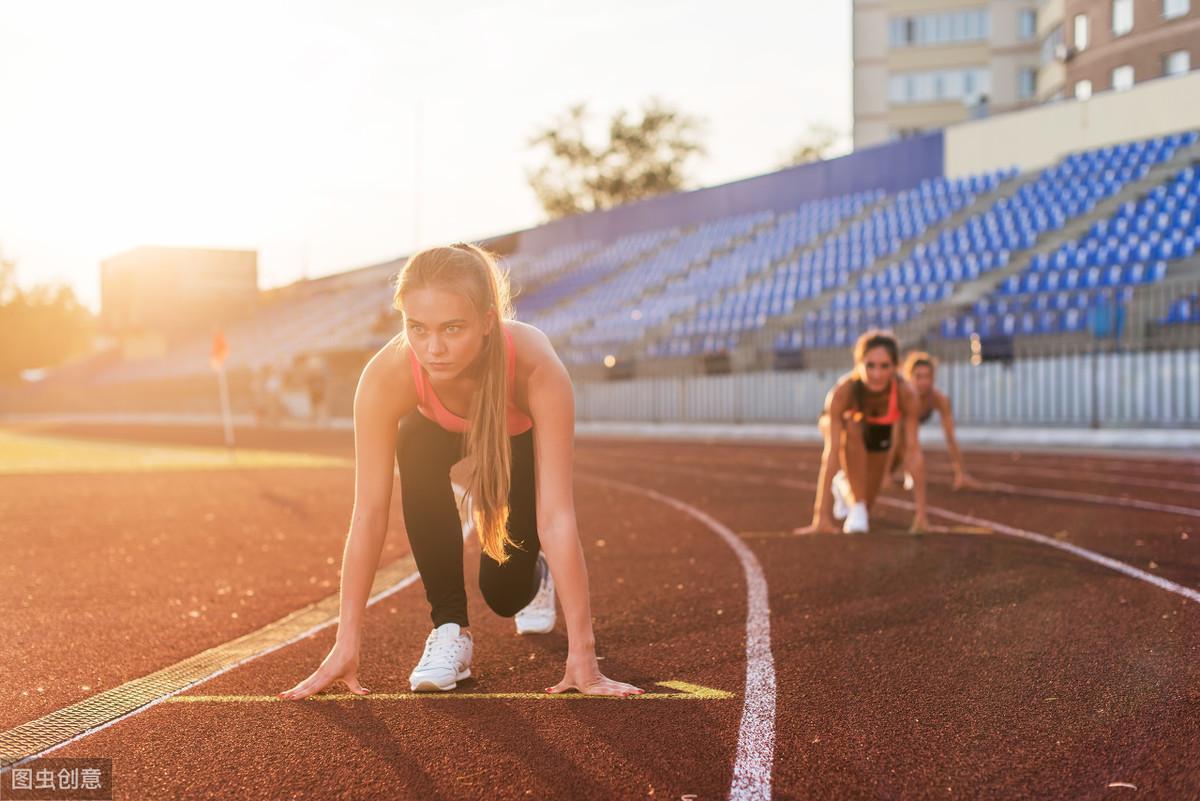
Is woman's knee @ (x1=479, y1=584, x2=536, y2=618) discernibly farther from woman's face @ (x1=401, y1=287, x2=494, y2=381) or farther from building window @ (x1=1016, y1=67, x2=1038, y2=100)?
building window @ (x1=1016, y1=67, x2=1038, y2=100)

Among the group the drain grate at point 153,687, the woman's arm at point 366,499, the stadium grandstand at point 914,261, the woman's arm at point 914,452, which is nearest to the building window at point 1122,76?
the stadium grandstand at point 914,261

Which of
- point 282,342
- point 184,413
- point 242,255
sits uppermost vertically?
point 242,255

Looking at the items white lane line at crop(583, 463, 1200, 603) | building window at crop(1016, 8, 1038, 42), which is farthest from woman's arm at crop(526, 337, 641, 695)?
building window at crop(1016, 8, 1038, 42)

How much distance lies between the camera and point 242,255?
6650cm

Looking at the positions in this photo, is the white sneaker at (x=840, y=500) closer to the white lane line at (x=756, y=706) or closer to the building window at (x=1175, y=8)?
the white lane line at (x=756, y=706)

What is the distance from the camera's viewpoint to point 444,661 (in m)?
4.05

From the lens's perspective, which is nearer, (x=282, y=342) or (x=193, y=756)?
(x=193, y=756)

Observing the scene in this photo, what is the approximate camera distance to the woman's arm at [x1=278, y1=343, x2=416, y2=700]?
3.78 m

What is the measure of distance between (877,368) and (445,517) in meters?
4.53

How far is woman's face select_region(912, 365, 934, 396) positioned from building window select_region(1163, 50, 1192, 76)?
37.0 metres

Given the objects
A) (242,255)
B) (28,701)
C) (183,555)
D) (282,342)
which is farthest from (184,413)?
(28,701)

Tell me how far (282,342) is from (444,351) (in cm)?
5347

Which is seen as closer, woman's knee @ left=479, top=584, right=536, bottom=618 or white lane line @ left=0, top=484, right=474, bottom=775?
white lane line @ left=0, top=484, right=474, bottom=775

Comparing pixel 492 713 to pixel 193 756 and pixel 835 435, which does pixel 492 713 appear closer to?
pixel 193 756
